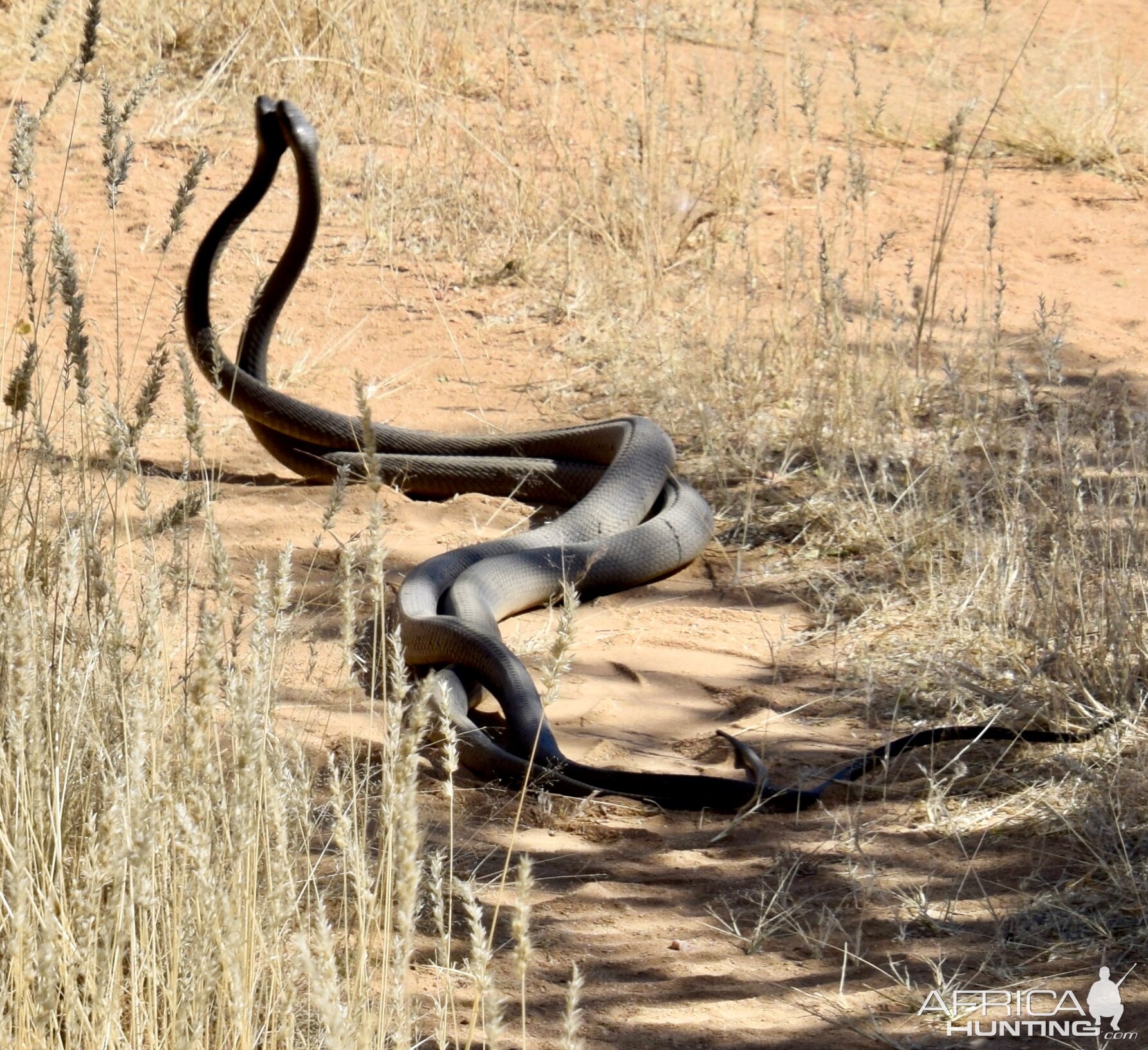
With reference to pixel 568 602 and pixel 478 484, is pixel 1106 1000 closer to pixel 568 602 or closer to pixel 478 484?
pixel 568 602

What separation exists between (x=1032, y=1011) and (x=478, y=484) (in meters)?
2.97

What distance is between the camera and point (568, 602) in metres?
1.60

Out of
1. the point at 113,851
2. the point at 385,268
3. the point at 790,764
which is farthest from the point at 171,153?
the point at 113,851

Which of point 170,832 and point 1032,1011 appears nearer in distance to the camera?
point 170,832

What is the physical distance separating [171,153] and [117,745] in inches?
225

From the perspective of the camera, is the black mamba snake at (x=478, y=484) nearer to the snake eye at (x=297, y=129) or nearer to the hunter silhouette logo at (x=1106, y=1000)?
the snake eye at (x=297, y=129)

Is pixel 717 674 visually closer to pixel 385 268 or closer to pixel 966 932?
pixel 966 932

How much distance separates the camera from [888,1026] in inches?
81.6

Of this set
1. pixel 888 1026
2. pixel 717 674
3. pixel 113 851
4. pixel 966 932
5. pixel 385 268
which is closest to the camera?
pixel 113 851

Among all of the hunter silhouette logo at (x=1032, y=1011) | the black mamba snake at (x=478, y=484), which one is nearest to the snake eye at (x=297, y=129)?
Answer: the black mamba snake at (x=478, y=484)

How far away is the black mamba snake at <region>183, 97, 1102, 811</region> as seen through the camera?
342cm

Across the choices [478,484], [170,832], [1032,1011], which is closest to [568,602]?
[170,832]

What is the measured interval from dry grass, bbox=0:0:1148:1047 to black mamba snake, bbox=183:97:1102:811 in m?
0.18

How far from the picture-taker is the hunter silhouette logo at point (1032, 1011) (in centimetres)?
202
